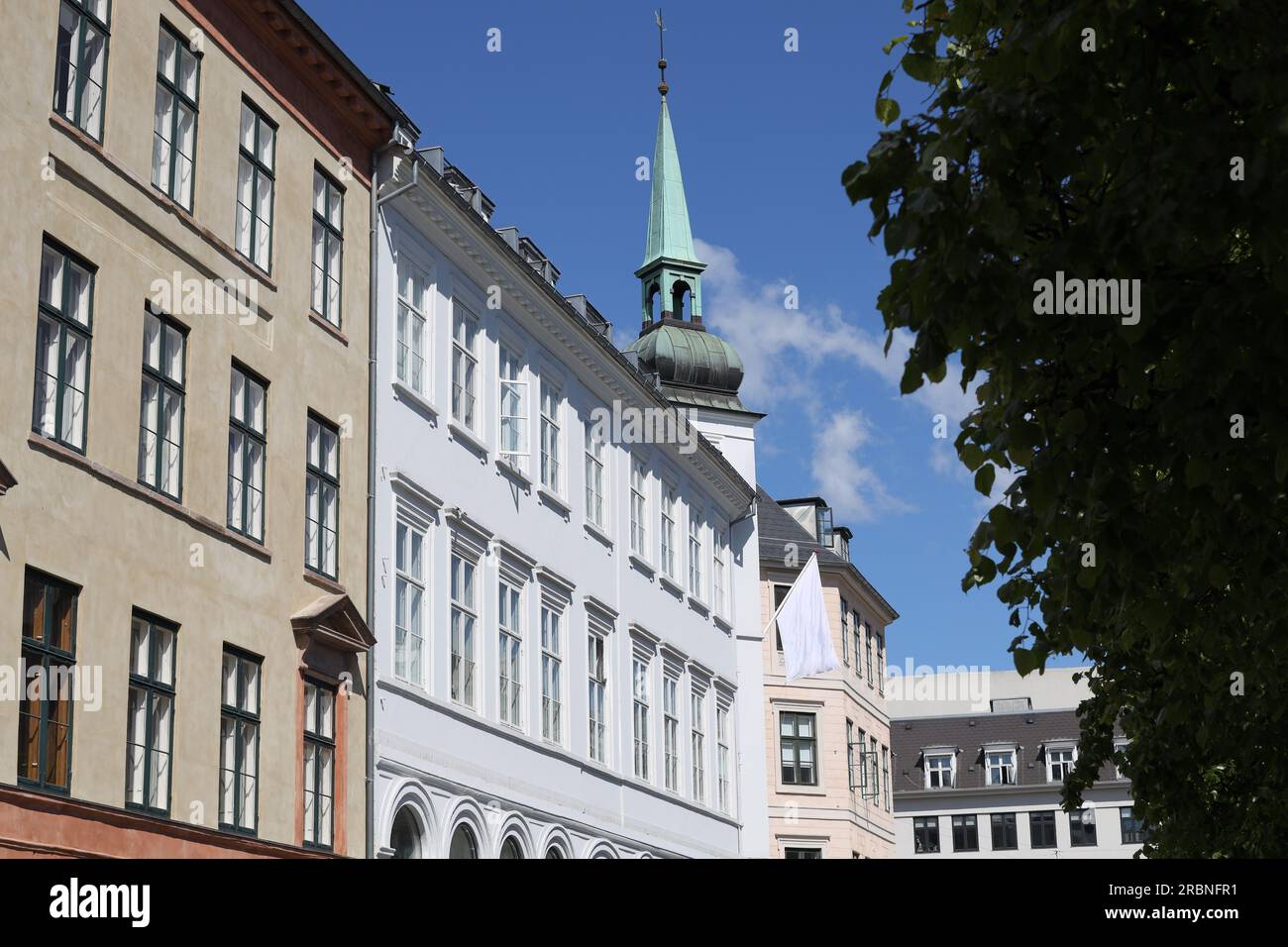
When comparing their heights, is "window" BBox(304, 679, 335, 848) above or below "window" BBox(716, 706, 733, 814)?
below

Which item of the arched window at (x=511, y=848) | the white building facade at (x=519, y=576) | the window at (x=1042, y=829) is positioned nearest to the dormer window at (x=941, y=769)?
the window at (x=1042, y=829)

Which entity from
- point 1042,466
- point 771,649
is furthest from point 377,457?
point 771,649

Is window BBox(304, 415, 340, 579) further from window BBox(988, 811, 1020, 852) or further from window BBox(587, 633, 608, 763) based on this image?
window BBox(988, 811, 1020, 852)

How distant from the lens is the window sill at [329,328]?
26.5m

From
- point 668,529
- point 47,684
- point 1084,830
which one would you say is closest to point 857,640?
point 668,529

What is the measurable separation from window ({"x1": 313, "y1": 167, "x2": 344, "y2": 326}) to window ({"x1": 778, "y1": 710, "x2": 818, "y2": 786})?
102 feet

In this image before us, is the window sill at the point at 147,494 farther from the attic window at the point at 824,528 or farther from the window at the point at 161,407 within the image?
the attic window at the point at 824,528

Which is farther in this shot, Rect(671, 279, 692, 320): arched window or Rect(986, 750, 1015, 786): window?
Rect(986, 750, 1015, 786): window

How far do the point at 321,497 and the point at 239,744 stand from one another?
13.9 feet

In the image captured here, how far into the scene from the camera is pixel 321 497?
26.3 meters

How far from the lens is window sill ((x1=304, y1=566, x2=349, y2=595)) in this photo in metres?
25.5

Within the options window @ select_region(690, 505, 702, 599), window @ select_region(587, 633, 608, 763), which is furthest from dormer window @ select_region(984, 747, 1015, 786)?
window @ select_region(587, 633, 608, 763)

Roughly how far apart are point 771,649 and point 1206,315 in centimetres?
4711
